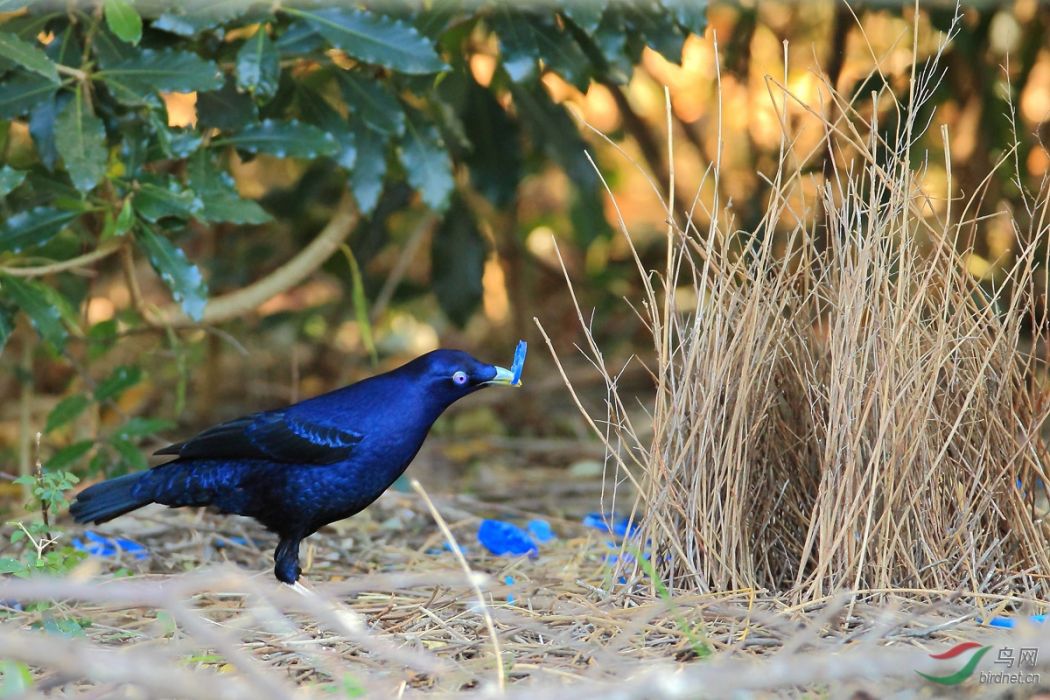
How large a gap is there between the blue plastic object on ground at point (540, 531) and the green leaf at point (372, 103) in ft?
3.63

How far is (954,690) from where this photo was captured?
1.78 m

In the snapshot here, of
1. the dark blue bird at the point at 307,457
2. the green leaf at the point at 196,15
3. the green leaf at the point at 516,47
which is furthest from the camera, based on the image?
the green leaf at the point at 516,47

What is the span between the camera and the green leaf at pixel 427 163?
10.6 ft

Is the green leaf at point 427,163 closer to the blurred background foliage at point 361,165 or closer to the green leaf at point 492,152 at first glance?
the blurred background foliage at point 361,165

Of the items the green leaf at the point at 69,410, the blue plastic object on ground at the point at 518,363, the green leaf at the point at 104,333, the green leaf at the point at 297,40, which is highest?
the green leaf at the point at 297,40

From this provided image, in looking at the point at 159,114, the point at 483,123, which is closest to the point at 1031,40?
the point at 483,123

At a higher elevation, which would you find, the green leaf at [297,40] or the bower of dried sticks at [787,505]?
the green leaf at [297,40]

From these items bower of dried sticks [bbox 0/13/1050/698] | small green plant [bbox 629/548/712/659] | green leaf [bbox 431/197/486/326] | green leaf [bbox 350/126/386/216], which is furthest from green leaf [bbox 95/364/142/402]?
small green plant [bbox 629/548/712/659]

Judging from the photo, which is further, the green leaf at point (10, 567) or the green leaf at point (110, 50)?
the green leaf at point (110, 50)

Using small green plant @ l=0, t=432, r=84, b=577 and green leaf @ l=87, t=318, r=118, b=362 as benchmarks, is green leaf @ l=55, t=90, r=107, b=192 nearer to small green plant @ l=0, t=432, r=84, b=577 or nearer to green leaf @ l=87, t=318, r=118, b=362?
small green plant @ l=0, t=432, r=84, b=577

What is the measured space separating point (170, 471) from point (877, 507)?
5.01 feet

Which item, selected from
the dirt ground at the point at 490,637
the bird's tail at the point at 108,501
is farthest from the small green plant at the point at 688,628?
the bird's tail at the point at 108,501

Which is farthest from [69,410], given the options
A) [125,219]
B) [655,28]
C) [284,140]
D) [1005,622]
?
[1005,622]

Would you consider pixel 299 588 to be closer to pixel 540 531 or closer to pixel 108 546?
pixel 108 546
